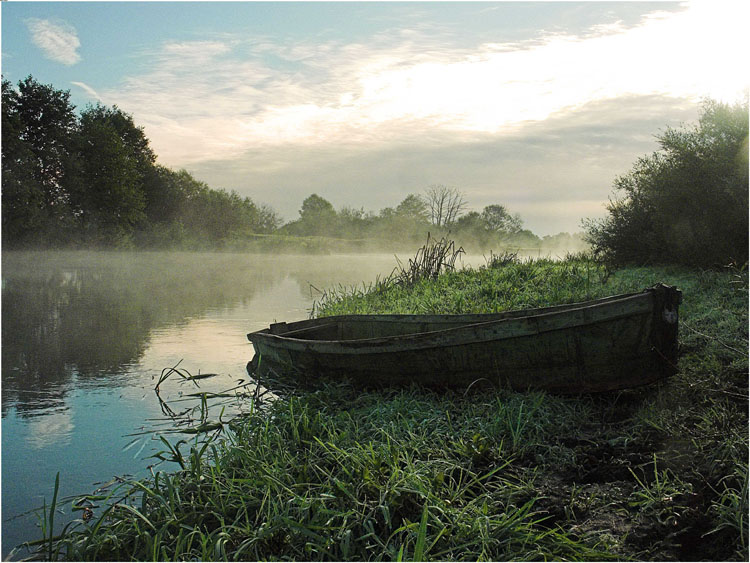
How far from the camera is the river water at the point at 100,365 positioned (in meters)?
3.87

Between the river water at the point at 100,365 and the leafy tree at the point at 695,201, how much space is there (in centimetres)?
633

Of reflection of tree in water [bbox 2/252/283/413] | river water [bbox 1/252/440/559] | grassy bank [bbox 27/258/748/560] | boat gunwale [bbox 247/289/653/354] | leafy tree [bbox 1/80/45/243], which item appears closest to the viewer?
grassy bank [bbox 27/258/748/560]

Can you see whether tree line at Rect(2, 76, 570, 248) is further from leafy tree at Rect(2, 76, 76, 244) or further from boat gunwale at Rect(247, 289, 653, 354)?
boat gunwale at Rect(247, 289, 653, 354)

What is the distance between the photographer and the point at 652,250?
36.6 ft

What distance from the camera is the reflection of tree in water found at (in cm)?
630

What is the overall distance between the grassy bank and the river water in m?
0.43

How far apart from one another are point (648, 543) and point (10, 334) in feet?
28.1

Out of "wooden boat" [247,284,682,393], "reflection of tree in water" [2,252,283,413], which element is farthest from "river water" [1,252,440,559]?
"wooden boat" [247,284,682,393]

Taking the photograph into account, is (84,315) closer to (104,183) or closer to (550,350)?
(550,350)

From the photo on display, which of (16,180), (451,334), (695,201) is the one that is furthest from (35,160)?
(451,334)

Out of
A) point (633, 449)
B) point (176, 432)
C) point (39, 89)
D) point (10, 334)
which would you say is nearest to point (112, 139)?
point (39, 89)

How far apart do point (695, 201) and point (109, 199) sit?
2515 cm

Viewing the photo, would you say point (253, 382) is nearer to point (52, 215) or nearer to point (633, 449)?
point (633, 449)

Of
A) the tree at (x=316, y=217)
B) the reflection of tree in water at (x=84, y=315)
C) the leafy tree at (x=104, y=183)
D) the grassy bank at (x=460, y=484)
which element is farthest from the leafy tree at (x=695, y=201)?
the tree at (x=316, y=217)
